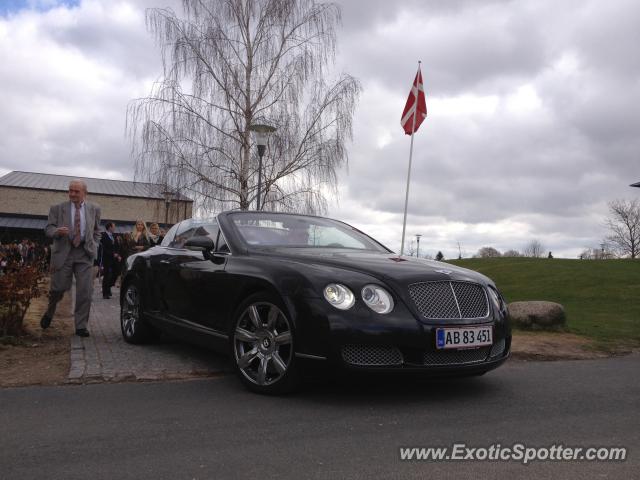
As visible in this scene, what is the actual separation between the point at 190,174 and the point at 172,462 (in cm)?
1651

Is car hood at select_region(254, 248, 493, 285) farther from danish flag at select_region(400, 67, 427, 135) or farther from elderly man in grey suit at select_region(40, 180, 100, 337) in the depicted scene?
danish flag at select_region(400, 67, 427, 135)

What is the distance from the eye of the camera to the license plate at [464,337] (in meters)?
4.15

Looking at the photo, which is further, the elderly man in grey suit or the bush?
the elderly man in grey suit

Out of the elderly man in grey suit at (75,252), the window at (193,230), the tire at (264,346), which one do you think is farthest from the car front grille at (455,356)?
the elderly man in grey suit at (75,252)

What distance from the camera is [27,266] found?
7.04 metres

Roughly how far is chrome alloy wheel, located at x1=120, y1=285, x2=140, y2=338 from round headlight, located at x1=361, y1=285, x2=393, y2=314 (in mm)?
3404

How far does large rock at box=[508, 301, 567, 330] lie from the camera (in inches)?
364

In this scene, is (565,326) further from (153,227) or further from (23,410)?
(153,227)

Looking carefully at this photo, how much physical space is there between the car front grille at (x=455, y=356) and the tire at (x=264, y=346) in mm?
934

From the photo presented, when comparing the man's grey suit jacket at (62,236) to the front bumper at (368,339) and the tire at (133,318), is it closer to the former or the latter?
the tire at (133,318)

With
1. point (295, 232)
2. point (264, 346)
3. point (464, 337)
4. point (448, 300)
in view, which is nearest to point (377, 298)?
point (448, 300)

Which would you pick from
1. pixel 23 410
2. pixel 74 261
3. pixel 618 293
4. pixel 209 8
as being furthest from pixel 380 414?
pixel 209 8

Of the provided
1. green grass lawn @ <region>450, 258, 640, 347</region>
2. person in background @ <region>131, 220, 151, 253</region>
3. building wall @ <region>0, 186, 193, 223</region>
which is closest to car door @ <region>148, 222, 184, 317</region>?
green grass lawn @ <region>450, 258, 640, 347</region>

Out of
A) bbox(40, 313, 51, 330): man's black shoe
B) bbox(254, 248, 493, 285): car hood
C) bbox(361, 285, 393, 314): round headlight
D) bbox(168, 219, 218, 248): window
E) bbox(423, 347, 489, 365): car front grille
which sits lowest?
bbox(40, 313, 51, 330): man's black shoe
